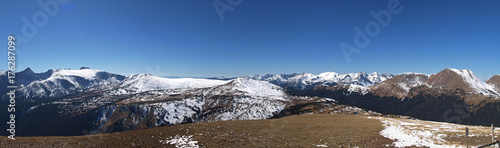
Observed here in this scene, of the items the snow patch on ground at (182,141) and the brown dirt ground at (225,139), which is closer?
the snow patch on ground at (182,141)

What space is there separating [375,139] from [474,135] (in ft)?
48.9

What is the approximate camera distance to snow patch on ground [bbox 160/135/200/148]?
73.9ft

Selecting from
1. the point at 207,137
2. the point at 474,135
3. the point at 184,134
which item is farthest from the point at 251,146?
the point at 474,135

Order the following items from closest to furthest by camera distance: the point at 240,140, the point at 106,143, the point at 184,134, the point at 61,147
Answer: the point at 61,147, the point at 106,143, the point at 240,140, the point at 184,134

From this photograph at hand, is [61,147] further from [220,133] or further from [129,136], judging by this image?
[220,133]

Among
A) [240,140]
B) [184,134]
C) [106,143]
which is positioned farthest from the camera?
[184,134]

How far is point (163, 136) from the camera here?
1024 inches

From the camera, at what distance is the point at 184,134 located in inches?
1065

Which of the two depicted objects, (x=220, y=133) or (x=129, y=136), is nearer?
(x=129, y=136)

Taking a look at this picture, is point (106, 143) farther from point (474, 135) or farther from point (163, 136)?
point (474, 135)

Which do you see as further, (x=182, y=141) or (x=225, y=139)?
(x=225, y=139)

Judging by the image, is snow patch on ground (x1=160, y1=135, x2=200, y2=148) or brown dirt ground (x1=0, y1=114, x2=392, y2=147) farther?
brown dirt ground (x1=0, y1=114, x2=392, y2=147)

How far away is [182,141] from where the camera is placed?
78.6 ft

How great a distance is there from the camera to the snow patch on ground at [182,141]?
22.5m
